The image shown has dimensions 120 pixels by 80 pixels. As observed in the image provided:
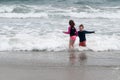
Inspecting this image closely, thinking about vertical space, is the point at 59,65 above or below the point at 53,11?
below

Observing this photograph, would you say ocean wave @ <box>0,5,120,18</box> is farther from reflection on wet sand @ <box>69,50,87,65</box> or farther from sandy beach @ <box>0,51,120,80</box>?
sandy beach @ <box>0,51,120,80</box>

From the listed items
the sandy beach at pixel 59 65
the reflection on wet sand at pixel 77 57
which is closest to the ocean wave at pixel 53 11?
the reflection on wet sand at pixel 77 57

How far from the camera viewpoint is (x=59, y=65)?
26.6ft

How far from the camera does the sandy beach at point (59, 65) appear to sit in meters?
7.09

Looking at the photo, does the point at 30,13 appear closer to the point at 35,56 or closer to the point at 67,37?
the point at 67,37

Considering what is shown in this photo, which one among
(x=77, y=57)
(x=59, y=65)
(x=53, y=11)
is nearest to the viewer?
(x=59, y=65)

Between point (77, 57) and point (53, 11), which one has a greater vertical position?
point (53, 11)

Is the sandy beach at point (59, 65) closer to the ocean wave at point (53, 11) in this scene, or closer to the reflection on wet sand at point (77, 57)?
the reflection on wet sand at point (77, 57)

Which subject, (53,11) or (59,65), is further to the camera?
(53,11)

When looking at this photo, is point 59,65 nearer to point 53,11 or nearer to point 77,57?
point 77,57

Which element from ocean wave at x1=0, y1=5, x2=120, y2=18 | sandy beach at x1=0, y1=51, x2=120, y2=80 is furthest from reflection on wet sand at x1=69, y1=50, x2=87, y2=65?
ocean wave at x1=0, y1=5, x2=120, y2=18

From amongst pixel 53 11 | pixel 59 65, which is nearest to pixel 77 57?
pixel 59 65

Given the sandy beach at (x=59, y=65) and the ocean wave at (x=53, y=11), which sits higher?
the ocean wave at (x=53, y=11)

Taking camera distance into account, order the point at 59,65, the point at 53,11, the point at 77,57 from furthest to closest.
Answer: the point at 53,11 → the point at 77,57 → the point at 59,65
